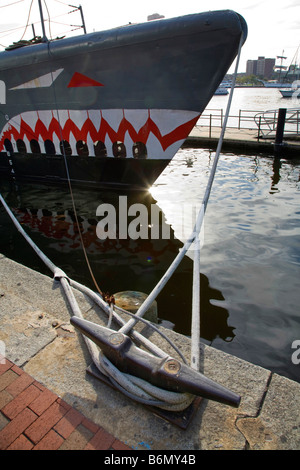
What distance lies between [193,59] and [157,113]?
4.86ft

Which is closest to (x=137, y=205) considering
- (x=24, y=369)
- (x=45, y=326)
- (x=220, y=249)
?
(x=220, y=249)

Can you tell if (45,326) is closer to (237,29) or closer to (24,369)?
(24,369)

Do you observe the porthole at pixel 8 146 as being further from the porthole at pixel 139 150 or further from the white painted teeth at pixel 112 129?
the porthole at pixel 139 150

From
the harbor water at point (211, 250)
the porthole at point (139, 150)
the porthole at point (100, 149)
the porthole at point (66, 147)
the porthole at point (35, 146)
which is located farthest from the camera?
the porthole at point (35, 146)

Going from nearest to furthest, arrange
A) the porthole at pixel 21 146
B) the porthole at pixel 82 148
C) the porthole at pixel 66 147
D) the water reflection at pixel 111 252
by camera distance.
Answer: the water reflection at pixel 111 252, the porthole at pixel 82 148, the porthole at pixel 66 147, the porthole at pixel 21 146

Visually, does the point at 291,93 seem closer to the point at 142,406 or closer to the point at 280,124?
the point at 280,124

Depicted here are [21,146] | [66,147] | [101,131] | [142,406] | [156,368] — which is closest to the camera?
[156,368]

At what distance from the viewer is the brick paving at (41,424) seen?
2086mm

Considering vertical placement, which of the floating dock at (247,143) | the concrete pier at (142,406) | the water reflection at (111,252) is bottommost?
the water reflection at (111,252)

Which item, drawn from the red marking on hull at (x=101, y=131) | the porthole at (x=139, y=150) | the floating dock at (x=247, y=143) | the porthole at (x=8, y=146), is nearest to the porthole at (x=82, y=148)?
the red marking on hull at (x=101, y=131)

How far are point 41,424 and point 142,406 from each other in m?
0.74

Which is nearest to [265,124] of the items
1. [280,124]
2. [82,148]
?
[280,124]

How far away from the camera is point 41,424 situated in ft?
7.30

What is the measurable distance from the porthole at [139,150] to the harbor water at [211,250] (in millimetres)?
1293
